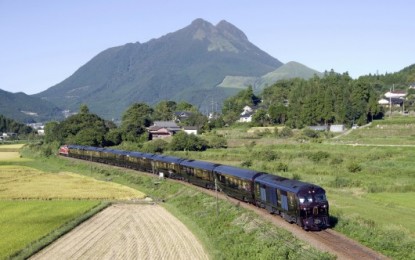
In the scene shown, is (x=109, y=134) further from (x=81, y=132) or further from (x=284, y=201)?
(x=284, y=201)

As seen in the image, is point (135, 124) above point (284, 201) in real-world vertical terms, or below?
above

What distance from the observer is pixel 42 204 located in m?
54.8

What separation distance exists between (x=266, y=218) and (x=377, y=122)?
87863 millimetres

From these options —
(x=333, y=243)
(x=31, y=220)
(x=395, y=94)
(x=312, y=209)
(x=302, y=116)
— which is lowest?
(x=31, y=220)

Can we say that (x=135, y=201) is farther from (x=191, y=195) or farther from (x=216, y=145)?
(x=216, y=145)

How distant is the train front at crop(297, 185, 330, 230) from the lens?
33.5 metres

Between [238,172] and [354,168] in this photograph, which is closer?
[238,172]

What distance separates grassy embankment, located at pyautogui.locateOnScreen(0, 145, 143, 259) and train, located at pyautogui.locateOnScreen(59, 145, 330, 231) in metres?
6.75

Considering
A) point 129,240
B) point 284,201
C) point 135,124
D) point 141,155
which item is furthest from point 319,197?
point 135,124

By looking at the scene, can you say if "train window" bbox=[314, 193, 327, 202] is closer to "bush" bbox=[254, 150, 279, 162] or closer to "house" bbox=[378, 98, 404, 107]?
"bush" bbox=[254, 150, 279, 162]

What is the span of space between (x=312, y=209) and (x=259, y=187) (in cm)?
835

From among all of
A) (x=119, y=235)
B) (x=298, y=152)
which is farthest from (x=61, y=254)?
(x=298, y=152)

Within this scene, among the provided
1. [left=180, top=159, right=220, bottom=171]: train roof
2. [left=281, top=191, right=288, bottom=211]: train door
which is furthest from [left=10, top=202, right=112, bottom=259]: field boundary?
[left=281, top=191, right=288, bottom=211]: train door

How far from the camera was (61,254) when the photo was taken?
114 ft
